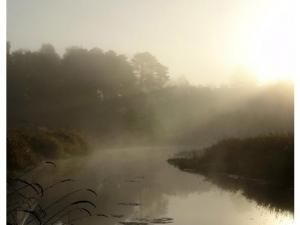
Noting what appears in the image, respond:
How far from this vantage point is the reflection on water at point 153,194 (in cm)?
281

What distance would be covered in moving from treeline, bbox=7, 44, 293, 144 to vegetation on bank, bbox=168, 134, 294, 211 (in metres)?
0.06

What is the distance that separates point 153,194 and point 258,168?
0.46m

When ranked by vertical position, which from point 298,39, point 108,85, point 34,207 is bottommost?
point 34,207

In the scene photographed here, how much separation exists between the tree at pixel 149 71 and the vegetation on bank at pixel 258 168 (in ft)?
1.11

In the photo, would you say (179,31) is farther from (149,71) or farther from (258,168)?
(258,168)

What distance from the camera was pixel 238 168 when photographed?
2811 mm

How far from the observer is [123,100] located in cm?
285

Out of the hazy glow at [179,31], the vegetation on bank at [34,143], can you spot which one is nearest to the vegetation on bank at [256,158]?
the hazy glow at [179,31]

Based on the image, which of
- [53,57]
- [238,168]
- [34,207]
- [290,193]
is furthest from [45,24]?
[290,193]

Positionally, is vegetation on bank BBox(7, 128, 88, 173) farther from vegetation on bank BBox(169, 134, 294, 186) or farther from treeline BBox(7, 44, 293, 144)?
vegetation on bank BBox(169, 134, 294, 186)

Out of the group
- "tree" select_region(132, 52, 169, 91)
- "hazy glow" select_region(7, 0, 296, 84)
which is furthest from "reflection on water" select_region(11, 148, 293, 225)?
"hazy glow" select_region(7, 0, 296, 84)

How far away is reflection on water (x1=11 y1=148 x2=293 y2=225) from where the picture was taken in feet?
9.21
